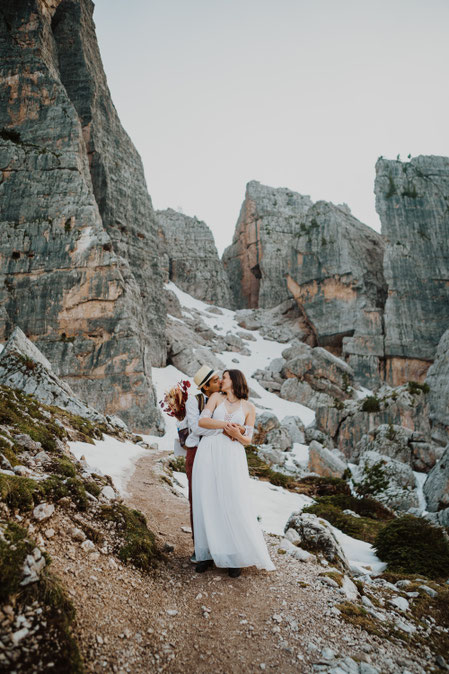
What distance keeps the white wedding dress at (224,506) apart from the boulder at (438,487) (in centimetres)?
1189

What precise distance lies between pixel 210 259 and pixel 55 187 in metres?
44.7

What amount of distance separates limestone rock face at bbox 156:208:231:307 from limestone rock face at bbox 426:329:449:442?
41355mm

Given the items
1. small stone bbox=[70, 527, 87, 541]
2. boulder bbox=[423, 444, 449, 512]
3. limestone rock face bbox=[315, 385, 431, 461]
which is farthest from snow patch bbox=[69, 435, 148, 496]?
limestone rock face bbox=[315, 385, 431, 461]

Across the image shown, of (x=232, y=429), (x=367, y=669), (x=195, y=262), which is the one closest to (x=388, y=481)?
(x=232, y=429)

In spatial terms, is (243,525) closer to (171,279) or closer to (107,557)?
(107,557)

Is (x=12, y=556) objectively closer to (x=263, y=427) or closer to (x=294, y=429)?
(x=263, y=427)

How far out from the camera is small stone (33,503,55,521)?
3604 millimetres

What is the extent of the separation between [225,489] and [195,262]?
69582mm

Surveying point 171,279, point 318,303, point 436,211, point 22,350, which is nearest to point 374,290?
point 318,303

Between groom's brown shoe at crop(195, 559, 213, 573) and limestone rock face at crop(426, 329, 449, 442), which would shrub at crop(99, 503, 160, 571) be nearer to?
groom's brown shoe at crop(195, 559, 213, 573)

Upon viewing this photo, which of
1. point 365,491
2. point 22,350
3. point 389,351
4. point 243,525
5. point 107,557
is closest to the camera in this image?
point 107,557

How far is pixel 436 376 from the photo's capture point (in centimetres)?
3559

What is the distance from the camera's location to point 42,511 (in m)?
3.65

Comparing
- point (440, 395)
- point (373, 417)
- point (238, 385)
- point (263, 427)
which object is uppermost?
point (238, 385)
